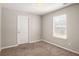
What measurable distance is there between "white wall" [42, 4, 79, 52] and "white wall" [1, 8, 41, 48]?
0.23 metres

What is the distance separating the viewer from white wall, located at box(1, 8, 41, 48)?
2.17m

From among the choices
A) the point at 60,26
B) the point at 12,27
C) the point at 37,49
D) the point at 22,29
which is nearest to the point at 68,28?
the point at 60,26

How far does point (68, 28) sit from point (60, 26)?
368 mm

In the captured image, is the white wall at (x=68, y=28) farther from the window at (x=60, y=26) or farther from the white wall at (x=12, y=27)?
the white wall at (x=12, y=27)

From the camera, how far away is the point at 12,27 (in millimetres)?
2180

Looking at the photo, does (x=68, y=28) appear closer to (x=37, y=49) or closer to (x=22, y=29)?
(x=37, y=49)

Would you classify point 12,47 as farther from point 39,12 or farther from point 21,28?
point 39,12

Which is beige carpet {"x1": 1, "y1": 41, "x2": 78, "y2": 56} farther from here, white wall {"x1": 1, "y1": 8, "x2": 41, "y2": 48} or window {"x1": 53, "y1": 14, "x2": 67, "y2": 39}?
window {"x1": 53, "y1": 14, "x2": 67, "y2": 39}

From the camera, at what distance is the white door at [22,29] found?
2.10 m

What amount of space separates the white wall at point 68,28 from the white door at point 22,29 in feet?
1.75

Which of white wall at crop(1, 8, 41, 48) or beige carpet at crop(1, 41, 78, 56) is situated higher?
white wall at crop(1, 8, 41, 48)

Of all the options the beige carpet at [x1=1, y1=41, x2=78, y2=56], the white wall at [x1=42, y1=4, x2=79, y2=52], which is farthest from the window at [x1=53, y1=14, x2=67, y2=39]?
the beige carpet at [x1=1, y1=41, x2=78, y2=56]

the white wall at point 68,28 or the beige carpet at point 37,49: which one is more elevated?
the white wall at point 68,28

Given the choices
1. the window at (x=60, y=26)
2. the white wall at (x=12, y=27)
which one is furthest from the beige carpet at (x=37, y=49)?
the window at (x=60, y=26)
